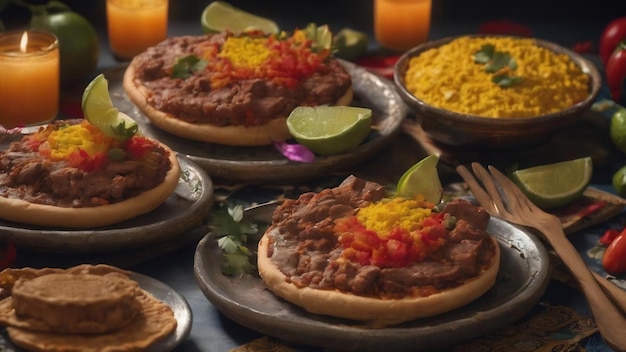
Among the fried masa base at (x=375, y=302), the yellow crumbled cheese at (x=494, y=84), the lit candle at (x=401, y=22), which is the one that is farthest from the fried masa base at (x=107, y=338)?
the lit candle at (x=401, y=22)

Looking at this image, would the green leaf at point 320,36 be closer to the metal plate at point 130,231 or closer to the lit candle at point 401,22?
the lit candle at point 401,22

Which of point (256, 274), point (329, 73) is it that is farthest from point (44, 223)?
point (329, 73)

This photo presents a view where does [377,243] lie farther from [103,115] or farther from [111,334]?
[103,115]

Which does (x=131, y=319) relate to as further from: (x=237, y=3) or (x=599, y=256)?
(x=237, y=3)

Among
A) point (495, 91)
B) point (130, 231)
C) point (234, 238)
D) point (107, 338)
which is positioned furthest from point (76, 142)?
point (495, 91)

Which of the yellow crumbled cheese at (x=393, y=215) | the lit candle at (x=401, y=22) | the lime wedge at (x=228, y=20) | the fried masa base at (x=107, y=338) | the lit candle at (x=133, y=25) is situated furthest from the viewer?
the lit candle at (x=401, y=22)

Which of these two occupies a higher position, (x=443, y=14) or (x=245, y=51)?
(x=245, y=51)
